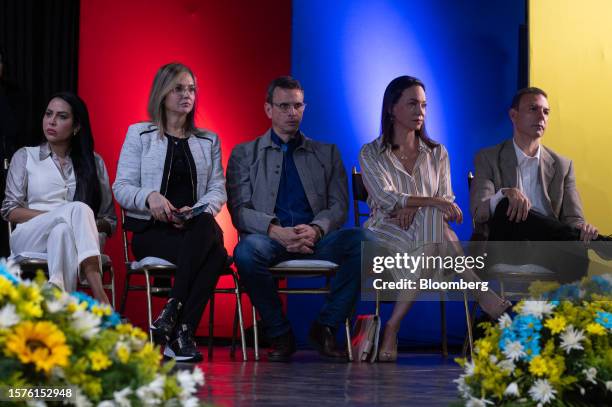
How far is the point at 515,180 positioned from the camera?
16.0ft

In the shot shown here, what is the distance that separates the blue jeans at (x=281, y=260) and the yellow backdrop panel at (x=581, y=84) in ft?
4.66

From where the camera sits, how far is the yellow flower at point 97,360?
1396 mm

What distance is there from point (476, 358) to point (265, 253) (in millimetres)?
2526

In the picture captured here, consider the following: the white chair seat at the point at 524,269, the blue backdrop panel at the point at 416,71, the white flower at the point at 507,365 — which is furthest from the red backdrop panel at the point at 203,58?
the white flower at the point at 507,365

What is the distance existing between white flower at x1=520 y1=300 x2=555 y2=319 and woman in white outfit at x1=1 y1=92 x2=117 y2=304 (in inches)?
96.1

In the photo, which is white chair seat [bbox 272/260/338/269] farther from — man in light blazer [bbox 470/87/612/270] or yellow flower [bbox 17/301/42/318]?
yellow flower [bbox 17/301/42/318]

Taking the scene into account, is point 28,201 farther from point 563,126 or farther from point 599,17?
point 599,17

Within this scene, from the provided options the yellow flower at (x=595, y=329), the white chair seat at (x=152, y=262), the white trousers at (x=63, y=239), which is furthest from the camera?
the white chair seat at (x=152, y=262)

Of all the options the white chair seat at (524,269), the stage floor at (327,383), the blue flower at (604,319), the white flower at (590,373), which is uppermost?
the white chair seat at (524,269)

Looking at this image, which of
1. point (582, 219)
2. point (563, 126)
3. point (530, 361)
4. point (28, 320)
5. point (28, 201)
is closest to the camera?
point (28, 320)

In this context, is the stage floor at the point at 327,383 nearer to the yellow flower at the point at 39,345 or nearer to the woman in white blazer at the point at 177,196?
the woman in white blazer at the point at 177,196

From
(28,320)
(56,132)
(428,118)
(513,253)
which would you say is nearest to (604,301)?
(28,320)

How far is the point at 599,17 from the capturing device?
5.37 meters

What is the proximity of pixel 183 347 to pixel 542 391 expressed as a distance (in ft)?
8.01
